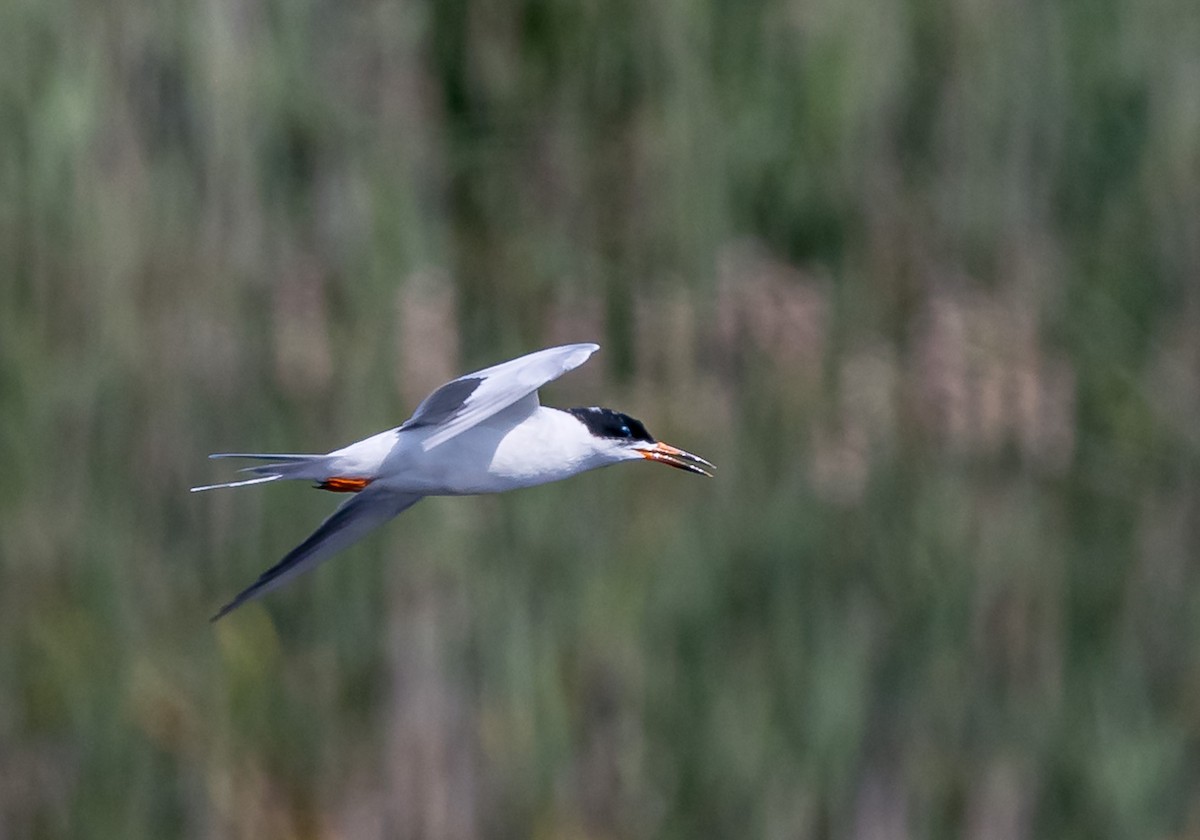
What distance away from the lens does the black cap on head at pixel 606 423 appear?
15.0 feet

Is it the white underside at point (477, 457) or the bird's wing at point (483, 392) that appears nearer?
the bird's wing at point (483, 392)

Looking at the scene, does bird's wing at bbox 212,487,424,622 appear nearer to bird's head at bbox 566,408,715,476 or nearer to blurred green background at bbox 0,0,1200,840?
bird's head at bbox 566,408,715,476

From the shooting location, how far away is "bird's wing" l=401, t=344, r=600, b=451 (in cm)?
397

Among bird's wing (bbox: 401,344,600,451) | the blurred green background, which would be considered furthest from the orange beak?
the blurred green background

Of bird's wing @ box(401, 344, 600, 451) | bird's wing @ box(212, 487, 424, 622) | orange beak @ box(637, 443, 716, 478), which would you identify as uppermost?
bird's wing @ box(401, 344, 600, 451)

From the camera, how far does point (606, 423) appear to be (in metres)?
4.58

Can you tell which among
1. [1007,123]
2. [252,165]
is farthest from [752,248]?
[252,165]

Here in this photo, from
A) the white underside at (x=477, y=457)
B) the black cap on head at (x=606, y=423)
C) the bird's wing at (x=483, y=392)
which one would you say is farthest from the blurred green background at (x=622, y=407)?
the bird's wing at (x=483, y=392)

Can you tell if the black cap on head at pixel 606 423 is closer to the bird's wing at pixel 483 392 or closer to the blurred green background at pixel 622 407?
the bird's wing at pixel 483 392

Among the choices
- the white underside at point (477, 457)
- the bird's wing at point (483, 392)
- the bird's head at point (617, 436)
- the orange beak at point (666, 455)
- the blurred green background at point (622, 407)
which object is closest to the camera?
the bird's wing at point (483, 392)

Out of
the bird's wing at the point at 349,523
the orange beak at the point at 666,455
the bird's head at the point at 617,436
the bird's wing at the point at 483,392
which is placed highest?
the bird's wing at the point at 483,392

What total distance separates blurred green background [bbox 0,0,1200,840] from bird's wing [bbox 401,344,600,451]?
11.2ft

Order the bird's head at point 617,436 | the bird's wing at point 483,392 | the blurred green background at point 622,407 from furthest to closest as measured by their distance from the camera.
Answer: the blurred green background at point 622,407 < the bird's head at point 617,436 < the bird's wing at point 483,392

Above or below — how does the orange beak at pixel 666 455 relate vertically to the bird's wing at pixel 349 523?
above
